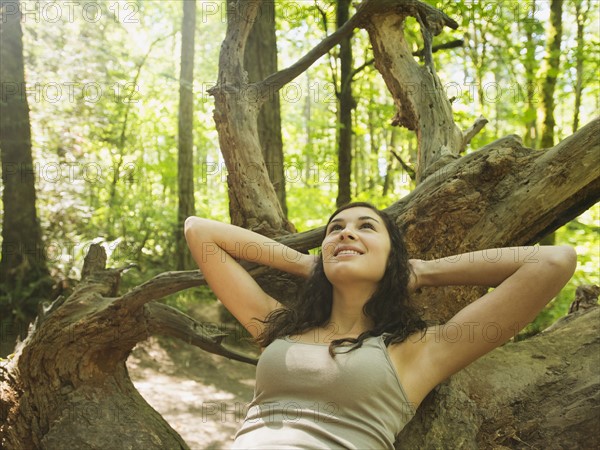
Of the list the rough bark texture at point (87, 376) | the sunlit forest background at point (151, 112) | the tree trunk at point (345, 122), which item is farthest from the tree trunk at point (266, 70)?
the rough bark texture at point (87, 376)

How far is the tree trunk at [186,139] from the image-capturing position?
1004 centimetres

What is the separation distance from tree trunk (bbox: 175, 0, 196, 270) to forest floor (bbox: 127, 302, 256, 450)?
2186 mm

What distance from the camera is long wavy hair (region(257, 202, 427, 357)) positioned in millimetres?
2484

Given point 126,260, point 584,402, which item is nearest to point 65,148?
point 126,260

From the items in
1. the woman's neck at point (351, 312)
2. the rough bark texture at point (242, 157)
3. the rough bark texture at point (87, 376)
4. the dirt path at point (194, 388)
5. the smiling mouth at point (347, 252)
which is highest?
the rough bark texture at point (242, 157)

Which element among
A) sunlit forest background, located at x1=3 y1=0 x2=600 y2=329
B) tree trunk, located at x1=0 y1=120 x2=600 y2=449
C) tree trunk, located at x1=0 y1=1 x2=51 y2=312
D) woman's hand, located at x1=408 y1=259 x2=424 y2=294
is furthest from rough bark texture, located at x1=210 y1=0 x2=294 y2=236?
tree trunk, located at x1=0 y1=1 x2=51 y2=312

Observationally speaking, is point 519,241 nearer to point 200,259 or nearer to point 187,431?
point 200,259

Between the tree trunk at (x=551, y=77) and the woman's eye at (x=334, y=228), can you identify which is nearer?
the woman's eye at (x=334, y=228)

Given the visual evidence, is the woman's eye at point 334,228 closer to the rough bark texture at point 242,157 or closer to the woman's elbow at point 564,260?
the rough bark texture at point 242,157

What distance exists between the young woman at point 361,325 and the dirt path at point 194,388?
315 cm

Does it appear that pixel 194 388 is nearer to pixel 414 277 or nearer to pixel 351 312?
pixel 351 312

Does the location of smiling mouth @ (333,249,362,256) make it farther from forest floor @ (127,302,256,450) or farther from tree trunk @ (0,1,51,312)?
tree trunk @ (0,1,51,312)

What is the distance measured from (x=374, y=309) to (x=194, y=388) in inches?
199

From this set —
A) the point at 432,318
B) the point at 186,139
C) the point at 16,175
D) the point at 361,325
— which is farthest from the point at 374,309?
the point at 186,139
